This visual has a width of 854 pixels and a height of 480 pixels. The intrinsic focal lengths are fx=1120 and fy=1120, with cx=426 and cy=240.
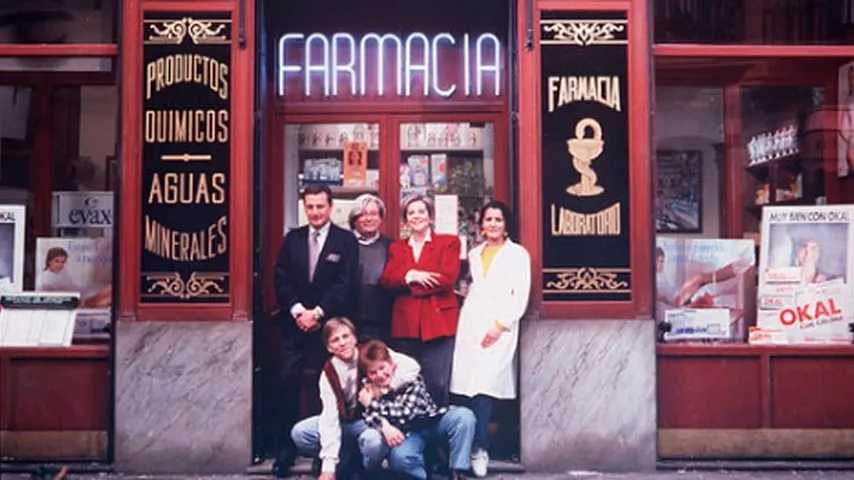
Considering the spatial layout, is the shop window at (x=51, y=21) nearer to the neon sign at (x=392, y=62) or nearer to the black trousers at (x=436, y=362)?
the neon sign at (x=392, y=62)

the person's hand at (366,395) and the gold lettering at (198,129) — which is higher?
the gold lettering at (198,129)

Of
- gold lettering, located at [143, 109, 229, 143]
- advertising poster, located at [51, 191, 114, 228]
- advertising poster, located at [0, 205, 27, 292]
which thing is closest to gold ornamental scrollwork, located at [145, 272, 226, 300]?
advertising poster, located at [51, 191, 114, 228]

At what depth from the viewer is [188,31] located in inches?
383

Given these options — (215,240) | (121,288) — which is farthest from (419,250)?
(121,288)

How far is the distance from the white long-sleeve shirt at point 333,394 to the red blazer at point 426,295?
552 mm

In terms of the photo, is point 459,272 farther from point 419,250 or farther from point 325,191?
point 325,191

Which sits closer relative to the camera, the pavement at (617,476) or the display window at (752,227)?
the pavement at (617,476)

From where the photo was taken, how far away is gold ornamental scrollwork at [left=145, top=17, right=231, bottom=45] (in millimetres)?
9719

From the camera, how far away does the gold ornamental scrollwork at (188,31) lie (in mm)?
9719

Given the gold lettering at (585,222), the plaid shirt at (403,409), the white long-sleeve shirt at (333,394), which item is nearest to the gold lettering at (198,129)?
the white long-sleeve shirt at (333,394)

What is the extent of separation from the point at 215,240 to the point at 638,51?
403cm

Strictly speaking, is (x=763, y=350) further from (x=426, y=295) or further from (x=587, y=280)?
(x=426, y=295)

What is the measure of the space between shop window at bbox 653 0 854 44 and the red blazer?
9.76 ft

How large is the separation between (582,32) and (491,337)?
9.08 ft
